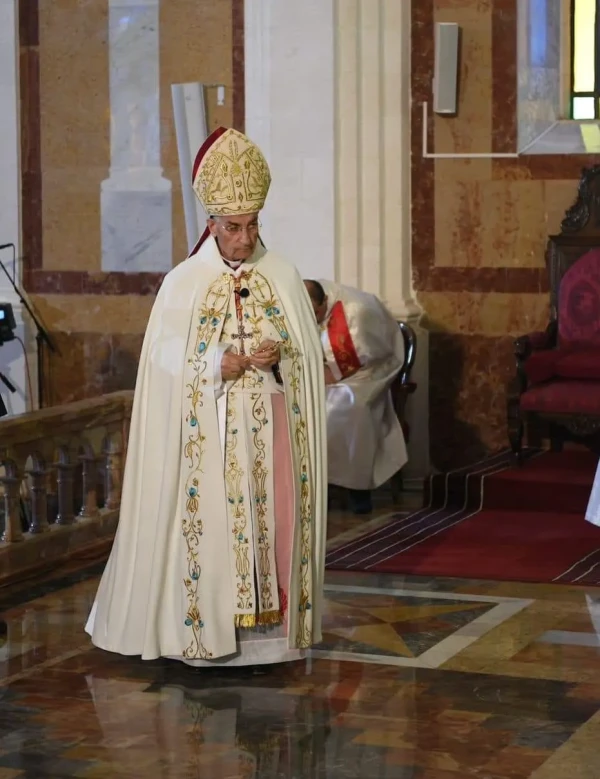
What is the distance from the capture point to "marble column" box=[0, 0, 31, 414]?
35.2 ft

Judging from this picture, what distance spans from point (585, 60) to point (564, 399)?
2433 mm

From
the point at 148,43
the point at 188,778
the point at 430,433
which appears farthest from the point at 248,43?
the point at 188,778

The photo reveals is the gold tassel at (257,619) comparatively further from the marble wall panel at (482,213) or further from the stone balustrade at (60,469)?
the marble wall panel at (482,213)

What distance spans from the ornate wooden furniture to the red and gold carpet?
0.26m

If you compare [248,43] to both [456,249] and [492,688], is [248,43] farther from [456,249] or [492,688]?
[492,688]

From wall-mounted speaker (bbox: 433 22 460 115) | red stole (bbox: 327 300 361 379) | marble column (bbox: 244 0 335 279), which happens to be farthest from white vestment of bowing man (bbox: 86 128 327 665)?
wall-mounted speaker (bbox: 433 22 460 115)

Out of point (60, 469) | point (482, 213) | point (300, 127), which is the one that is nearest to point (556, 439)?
point (482, 213)

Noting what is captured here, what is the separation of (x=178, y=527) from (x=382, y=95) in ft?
16.5

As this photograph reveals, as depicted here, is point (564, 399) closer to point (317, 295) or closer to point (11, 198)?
point (317, 295)

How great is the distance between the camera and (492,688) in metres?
5.00

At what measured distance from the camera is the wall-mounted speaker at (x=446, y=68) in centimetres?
947

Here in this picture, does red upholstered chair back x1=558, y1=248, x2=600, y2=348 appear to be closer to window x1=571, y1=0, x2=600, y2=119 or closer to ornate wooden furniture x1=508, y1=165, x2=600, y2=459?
ornate wooden furniture x1=508, y1=165, x2=600, y2=459

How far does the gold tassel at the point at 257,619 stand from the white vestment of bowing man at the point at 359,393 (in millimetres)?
3288

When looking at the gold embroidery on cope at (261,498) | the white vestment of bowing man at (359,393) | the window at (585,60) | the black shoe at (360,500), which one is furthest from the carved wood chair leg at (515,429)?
the gold embroidery on cope at (261,498)
